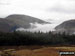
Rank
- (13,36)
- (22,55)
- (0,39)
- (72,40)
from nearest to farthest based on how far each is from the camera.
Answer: (22,55), (0,39), (13,36), (72,40)

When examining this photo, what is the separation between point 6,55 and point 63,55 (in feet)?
38.4

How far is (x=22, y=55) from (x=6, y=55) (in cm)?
342

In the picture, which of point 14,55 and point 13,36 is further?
point 13,36

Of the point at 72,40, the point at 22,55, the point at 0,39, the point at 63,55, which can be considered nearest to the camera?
the point at 63,55

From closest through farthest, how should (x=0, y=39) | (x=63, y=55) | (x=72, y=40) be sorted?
(x=63, y=55), (x=0, y=39), (x=72, y=40)

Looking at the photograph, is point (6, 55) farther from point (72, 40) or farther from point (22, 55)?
point (72, 40)

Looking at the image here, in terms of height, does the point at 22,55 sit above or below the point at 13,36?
below

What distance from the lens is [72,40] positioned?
62.0 metres

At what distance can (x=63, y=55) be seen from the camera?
33.8 metres

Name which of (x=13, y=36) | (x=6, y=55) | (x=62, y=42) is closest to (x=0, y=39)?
(x=13, y=36)

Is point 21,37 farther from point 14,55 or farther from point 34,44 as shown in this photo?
point 14,55

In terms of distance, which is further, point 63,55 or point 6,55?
point 6,55

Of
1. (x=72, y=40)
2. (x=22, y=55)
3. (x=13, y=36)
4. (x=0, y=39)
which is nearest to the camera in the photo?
(x=22, y=55)

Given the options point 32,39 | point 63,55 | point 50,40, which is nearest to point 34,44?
point 32,39
